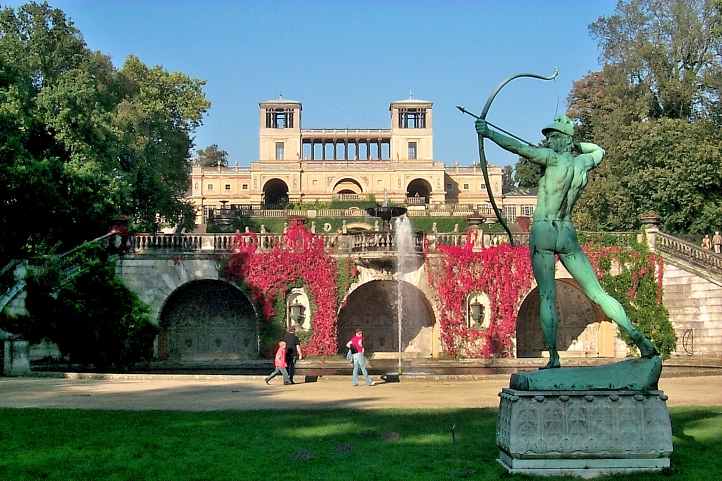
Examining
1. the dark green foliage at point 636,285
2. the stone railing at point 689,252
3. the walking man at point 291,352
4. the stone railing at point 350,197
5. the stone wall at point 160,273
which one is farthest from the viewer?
the stone railing at point 350,197

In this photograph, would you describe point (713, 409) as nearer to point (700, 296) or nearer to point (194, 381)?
point (194, 381)

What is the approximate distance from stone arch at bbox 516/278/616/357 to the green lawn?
71.1ft

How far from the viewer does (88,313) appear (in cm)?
3002

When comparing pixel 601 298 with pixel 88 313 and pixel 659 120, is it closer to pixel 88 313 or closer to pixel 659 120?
pixel 88 313

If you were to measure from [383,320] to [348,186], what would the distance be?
169ft

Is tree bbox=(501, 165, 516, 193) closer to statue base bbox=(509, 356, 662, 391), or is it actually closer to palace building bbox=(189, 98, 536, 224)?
palace building bbox=(189, 98, 536, 224)

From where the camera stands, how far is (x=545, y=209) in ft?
31.8

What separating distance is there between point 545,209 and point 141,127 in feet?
127

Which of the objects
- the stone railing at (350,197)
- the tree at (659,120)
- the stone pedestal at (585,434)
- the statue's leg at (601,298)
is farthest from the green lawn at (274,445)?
the stone railing at (350,197)

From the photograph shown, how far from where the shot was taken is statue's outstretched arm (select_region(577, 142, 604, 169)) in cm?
995

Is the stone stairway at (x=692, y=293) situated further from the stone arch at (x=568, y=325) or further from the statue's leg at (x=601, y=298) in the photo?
the statue's leg at (x=601, y=298)

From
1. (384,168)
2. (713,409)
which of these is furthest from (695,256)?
(384,168)

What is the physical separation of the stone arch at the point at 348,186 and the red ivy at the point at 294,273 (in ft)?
172

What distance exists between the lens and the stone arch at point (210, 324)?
111 ft
